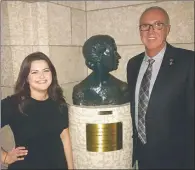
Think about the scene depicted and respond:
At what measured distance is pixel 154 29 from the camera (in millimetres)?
1136

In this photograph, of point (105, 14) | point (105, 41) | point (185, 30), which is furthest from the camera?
point (105, 14)

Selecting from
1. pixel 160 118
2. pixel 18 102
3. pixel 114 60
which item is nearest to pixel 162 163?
pixel 160 118

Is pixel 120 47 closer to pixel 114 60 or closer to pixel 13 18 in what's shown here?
pixel 114 60

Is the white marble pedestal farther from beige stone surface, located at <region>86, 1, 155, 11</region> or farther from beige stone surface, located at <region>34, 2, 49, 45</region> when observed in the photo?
beige stone surface, located at <region>86, 1, 155, 11</region>

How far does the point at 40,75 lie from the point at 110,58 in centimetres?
38

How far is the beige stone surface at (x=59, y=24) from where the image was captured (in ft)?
4.95

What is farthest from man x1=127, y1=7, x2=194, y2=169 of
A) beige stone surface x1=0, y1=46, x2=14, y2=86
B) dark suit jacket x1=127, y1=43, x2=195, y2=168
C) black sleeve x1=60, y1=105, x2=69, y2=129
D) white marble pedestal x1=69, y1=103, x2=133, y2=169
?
beige stone surface x1=0, y1=46, x2=14, y2=86

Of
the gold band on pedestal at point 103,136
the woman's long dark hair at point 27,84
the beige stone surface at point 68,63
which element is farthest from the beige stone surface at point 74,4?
the gold band on pedestal at point 103,136

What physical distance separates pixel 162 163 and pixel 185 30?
87 centimetres

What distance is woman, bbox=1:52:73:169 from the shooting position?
1.11 m

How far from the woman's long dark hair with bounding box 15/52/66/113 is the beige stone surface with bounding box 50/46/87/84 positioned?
0.35 meters

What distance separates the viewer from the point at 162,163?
115 cm

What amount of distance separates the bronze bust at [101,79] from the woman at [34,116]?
192 mm

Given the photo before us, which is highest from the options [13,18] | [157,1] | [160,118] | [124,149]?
[157,1]
